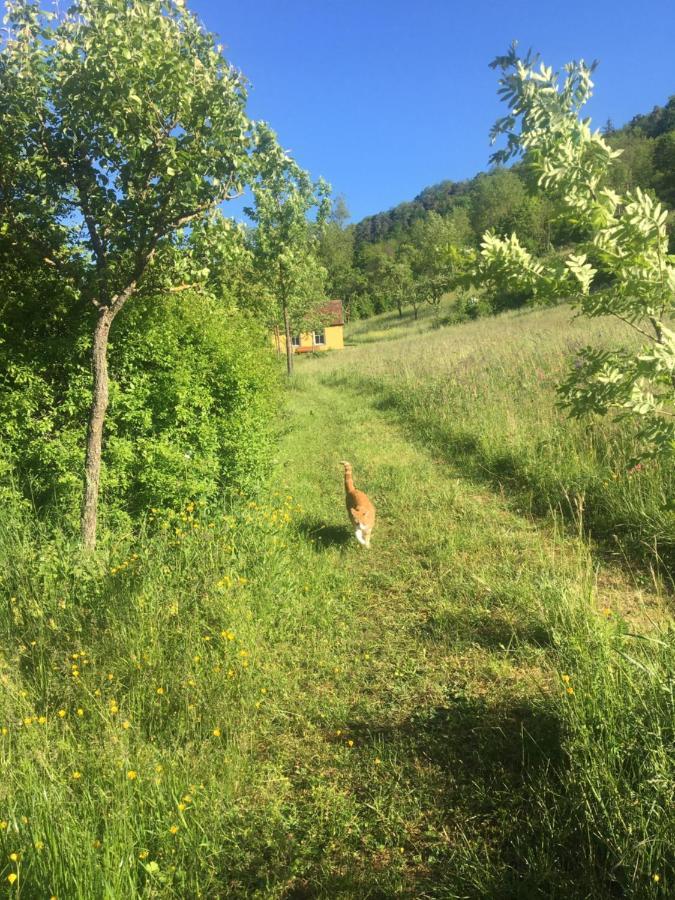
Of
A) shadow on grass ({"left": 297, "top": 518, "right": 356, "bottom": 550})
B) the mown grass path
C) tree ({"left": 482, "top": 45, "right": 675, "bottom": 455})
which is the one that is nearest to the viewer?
tree ({"left": 482, "top": 45, "right": 675, "bottom": 455})

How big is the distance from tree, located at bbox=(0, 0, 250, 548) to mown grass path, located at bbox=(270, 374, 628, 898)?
2.60 metres

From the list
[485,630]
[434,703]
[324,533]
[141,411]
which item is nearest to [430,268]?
[324,533]

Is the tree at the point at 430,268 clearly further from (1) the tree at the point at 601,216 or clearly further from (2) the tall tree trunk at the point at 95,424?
(1) the tree at the point at 601,216

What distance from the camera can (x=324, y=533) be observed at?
220 inches

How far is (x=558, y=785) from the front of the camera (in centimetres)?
233

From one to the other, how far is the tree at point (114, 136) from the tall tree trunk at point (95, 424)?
1 centimetres

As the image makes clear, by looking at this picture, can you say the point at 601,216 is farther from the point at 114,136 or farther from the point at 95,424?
the point at 95,424

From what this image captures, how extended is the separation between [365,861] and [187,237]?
454cm

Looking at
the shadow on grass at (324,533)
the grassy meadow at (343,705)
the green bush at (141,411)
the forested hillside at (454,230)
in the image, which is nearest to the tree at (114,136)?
the green bush at (141,411)

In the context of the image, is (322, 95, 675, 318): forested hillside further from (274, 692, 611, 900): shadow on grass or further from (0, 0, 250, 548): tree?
(274, 692, 611, 900): shadow on grass

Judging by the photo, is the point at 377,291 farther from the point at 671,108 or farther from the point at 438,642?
the point at 438,642

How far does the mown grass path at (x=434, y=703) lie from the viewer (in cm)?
217

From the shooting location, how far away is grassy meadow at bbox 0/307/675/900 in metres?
2.07


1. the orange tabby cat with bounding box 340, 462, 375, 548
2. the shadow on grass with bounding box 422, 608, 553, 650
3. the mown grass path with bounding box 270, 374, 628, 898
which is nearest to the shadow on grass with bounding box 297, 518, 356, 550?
the mown grass path with bounding box 270, 374, 628, 898
